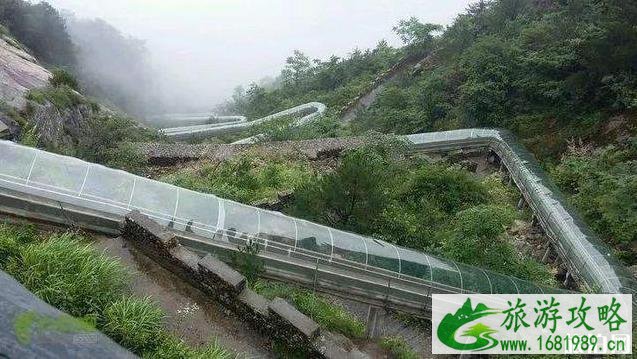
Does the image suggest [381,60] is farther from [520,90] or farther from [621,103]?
[621,103]

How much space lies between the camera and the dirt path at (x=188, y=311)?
20.9 ft

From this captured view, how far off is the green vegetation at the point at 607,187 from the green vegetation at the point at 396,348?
6.41 metres

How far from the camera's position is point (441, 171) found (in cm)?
1407

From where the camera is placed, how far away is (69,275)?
590cm

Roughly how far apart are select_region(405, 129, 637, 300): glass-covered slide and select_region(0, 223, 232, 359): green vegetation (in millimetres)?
8143

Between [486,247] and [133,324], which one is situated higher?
[486,247]

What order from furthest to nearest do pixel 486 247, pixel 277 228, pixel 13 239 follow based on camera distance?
pixel 486 247, pixel 277 228, pixel 13 239

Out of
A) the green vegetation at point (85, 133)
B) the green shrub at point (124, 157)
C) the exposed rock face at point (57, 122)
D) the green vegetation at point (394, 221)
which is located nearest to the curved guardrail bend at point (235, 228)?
the green vegetation at point (394, 221)

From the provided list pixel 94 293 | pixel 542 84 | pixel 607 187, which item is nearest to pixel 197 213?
pixel 94 293

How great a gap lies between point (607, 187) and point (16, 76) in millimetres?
18744

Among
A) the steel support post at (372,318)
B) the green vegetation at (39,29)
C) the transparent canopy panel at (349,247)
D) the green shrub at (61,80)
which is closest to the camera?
the transparent canopy panel at (349,247)

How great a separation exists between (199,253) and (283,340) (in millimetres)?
2129

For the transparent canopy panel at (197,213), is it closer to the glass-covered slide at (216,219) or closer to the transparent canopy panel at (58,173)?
the glass-covered slide at (216,219)

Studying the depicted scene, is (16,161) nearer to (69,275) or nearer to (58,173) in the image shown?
(58,173)
